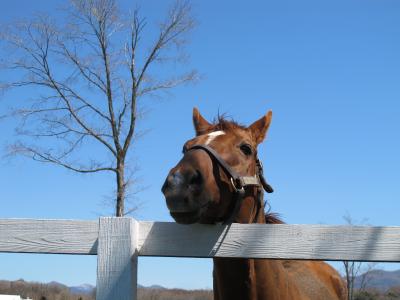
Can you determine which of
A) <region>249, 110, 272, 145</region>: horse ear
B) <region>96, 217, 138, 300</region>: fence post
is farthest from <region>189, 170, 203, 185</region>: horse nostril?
<region>249, 110, 272, 145</region>: horse ear

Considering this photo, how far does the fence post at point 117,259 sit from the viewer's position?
2438 millimetres

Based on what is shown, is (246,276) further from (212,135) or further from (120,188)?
(120,188)

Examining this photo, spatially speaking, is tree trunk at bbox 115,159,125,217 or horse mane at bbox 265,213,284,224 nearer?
horse mane at bbox 265,213,284,224

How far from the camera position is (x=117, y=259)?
2.47 meters

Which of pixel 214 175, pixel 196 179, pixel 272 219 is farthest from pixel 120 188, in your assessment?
pixel 196 179

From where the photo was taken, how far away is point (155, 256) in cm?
255

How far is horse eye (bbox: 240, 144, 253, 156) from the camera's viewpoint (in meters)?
3.10

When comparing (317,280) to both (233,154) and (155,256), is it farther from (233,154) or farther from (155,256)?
(155,256)

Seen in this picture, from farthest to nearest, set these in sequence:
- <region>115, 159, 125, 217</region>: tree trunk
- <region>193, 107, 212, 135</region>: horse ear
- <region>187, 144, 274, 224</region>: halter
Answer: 1. <region>115, 159, 125, 217</region>: tree trunk
2. <region>193, 107, 212, 135</region>: horse ear
3. <region>187, 144, 274, 224</region>: halter

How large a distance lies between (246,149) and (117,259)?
1.07 metres

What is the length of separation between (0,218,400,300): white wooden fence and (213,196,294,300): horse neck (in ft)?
1.36

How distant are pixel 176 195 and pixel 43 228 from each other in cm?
75

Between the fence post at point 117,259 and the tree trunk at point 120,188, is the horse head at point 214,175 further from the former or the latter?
the tree trunk at point 120,188

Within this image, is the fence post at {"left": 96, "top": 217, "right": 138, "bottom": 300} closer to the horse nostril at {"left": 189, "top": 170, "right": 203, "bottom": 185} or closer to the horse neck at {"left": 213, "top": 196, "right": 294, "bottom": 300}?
the horse nostril at {"left": 189, "top": 170, "right": 203, "bottom": 185}
